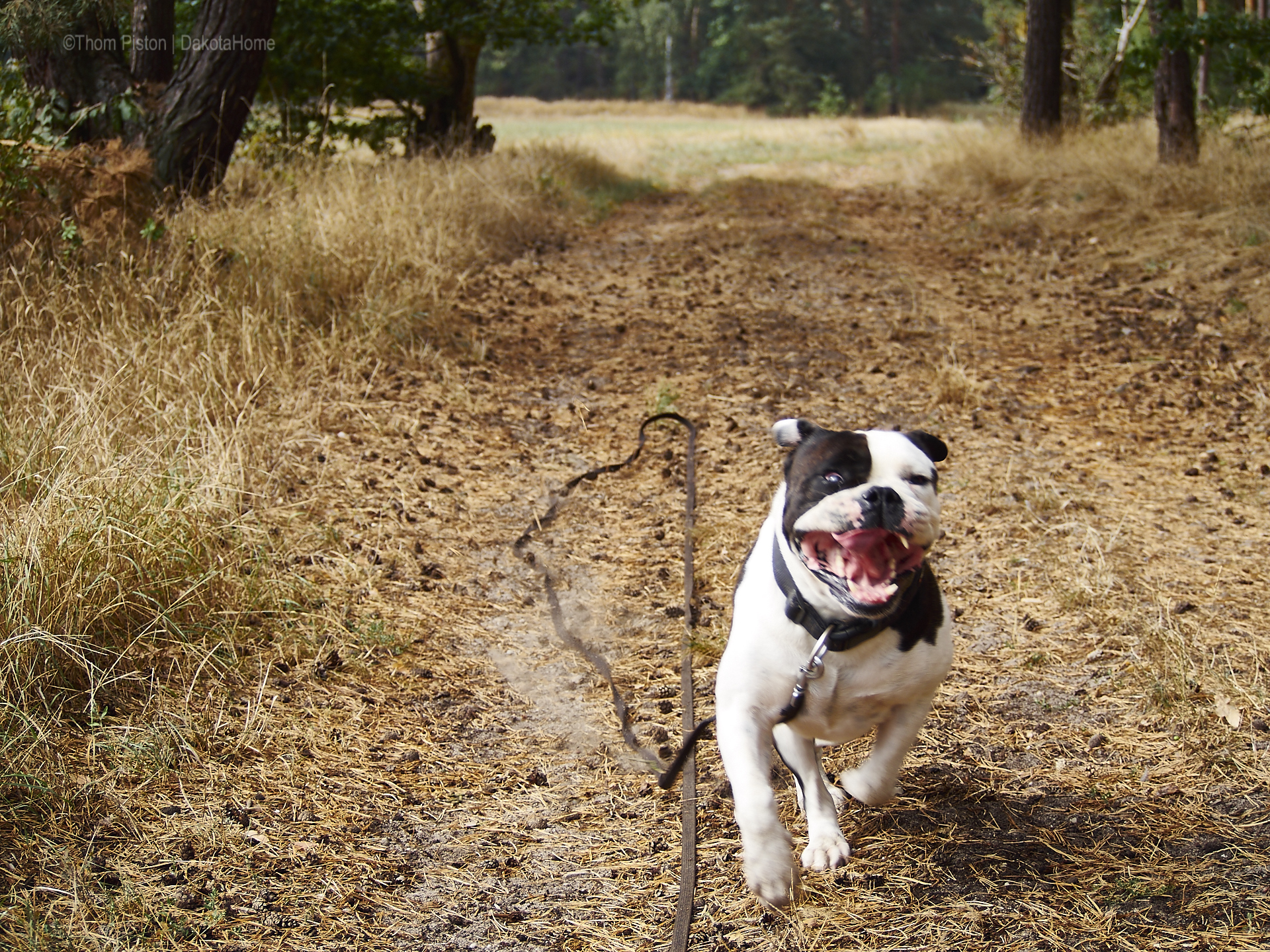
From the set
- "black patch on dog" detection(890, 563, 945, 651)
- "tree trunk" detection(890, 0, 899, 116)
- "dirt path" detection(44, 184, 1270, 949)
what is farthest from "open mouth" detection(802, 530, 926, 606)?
"tree trunk" detection(890, 0, 899, 116)

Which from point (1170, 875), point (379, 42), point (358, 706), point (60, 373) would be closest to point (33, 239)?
point (60, 373)

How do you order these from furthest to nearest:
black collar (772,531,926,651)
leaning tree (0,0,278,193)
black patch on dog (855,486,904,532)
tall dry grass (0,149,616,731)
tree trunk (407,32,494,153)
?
tree trunk (407,32,494,153)
leaning tree (0,0,278,193)
tall dry grass (0,149,616,731)
black collar (772,531,926,651)
black patch on dog (855,486,904,532)

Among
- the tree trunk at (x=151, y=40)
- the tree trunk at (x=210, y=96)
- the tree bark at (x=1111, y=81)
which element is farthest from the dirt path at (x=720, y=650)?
the tree bark at (x=1111, y=81)

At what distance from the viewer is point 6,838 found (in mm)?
2928

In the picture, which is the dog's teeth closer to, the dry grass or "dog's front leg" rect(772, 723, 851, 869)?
"dog's front leg" rect(772, 723, 851, 869)

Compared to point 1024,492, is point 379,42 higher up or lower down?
higher up

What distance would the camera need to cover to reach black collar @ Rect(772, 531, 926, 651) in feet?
8.32

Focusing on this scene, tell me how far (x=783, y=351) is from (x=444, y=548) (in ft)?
12.0

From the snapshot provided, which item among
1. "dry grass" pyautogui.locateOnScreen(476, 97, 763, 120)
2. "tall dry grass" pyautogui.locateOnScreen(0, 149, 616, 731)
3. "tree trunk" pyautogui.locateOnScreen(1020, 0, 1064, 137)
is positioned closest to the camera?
"tall dry grass" pyautogui.locateOnScreen(0, 149, 616, 731)

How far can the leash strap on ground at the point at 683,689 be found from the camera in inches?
114

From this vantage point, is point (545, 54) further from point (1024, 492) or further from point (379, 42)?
point (1024, 492)

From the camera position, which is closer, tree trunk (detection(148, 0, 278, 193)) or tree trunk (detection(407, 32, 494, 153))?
tree trunk (detection(148, 0, 278, 193))

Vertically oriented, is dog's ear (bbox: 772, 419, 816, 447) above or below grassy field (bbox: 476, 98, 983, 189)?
below

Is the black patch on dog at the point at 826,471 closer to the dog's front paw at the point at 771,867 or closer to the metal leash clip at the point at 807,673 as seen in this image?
the metal leash clip at the point at 807,673
